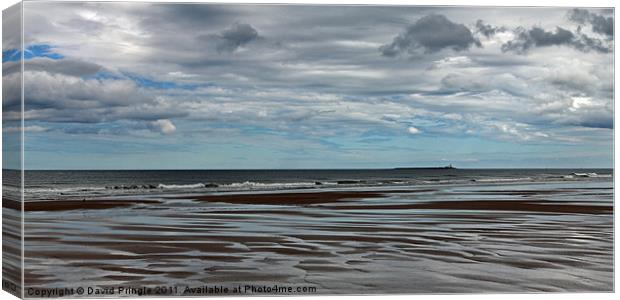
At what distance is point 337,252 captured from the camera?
14.1 m

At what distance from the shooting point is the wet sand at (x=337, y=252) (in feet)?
42.2

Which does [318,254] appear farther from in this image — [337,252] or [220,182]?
[220,182]

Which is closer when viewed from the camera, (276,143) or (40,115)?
(40,115)

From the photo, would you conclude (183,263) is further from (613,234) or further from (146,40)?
(613,234)

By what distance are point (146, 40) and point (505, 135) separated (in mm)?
6509

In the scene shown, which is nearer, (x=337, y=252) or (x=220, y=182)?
(x=337, y=252)

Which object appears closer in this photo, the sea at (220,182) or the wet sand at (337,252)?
the wet sand at (337,252)

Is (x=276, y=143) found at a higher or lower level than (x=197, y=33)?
lower

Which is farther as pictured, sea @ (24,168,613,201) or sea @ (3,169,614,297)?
sea @ (24,168,613,201)

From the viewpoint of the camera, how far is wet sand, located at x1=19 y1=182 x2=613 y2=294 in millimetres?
12875

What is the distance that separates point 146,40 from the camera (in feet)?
47.1

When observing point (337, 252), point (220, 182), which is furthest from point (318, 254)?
point (220, 182)

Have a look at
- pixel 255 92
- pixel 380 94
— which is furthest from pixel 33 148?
pixel 380 94

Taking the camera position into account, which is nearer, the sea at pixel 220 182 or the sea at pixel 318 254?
the sea at pixel 318 254
